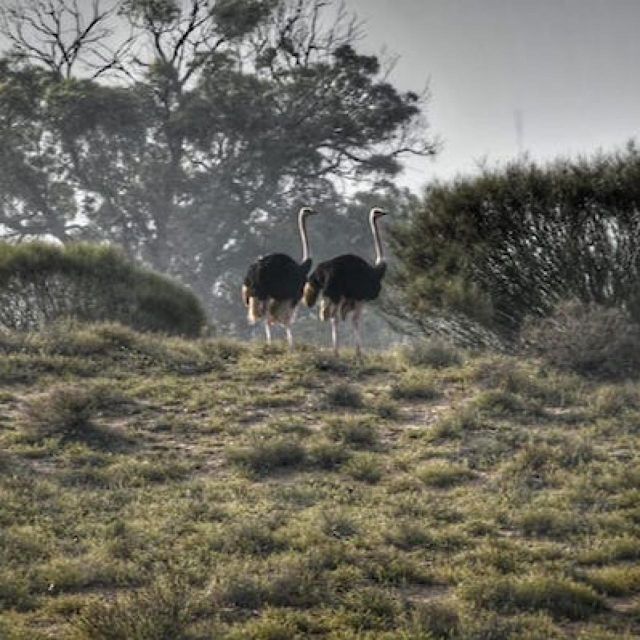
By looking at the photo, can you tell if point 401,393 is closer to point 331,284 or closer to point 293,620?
point 331,284

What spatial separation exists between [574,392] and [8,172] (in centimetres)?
2672

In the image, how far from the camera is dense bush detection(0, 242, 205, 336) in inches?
709

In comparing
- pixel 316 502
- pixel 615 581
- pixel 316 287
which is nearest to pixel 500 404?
pixel 316 502

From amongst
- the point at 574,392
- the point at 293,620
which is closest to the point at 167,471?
the point at 293,620

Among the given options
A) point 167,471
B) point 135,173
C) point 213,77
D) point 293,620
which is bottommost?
point 293,620

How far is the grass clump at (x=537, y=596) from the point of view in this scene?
22.1 ft

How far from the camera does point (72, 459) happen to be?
10117 millimetres

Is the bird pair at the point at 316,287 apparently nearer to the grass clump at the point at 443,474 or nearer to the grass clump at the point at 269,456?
the grass clump at the point at 269,456

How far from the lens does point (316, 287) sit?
16.3 m

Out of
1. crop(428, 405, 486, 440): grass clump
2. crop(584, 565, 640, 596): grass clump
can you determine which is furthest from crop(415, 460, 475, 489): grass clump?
crop(584, 565, 640, 596): grass clump

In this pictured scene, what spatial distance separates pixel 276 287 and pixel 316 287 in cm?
65

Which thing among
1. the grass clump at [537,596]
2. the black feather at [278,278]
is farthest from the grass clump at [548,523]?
the black feather at [278,278]

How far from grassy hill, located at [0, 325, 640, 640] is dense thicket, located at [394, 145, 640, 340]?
5.31 feet

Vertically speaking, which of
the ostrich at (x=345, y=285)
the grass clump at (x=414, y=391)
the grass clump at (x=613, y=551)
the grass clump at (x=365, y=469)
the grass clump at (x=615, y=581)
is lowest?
the grass clump at (x=615, y=581)
